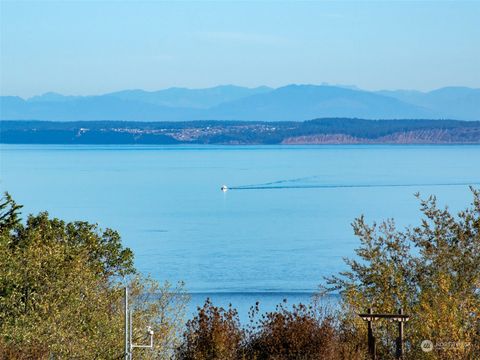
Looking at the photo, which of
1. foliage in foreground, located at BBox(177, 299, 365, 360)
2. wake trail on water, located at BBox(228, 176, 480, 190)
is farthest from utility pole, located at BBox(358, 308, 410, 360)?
wake trail on water, located at BBox(228, 176, 480, 190)

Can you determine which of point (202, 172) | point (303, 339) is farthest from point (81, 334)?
point (202, 172)

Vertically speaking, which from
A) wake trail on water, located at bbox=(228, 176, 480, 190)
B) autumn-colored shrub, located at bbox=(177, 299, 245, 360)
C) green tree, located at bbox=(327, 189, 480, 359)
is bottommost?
wake trail on water, located at bbox=(228, 176, 480, 190)

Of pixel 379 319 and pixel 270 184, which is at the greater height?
pixel 379 319

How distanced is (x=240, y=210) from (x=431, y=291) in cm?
7556

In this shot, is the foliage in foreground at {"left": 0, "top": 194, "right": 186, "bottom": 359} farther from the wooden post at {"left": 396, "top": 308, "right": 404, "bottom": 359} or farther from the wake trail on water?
the wake trail on water

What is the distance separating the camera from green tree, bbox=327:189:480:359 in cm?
1617

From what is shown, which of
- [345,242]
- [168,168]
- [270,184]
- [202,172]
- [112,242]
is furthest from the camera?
[168,168]

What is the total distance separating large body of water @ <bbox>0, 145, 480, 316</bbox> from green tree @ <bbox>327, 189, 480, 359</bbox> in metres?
24.7

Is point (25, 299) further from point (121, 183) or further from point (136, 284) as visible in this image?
point (121, 183)

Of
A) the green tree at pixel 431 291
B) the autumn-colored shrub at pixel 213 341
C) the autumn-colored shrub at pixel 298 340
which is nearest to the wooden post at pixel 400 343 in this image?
the green tree at pixel 431 291

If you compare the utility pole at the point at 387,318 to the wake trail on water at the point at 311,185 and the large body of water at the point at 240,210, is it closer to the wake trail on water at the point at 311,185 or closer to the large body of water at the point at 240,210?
the large body of water at the point at 240,210

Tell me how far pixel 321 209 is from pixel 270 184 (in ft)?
109

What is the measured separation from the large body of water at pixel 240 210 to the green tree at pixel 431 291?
2469cm

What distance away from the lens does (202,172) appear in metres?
160
